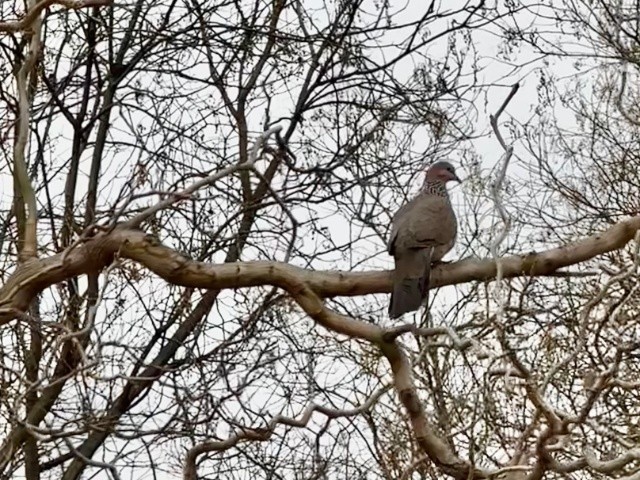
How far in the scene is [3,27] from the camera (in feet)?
18.1

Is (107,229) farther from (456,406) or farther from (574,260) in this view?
(456,406)

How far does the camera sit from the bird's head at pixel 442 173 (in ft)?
24.7

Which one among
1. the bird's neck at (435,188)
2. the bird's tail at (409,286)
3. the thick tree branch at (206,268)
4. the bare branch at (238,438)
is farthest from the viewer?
the bird's neck at (435,188)

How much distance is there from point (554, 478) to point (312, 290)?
224 centimetres

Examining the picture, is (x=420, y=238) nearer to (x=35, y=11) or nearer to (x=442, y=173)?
(x=442, y=173)

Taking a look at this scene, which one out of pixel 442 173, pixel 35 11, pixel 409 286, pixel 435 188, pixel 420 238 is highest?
pixel 442 173

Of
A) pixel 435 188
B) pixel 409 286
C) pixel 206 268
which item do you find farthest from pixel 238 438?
pixel 435 188

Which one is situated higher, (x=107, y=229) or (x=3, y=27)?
(x=3, y=27)

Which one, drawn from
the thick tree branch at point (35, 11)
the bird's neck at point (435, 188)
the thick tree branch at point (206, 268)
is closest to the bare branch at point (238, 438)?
the thick tree branch at point (206, 268)

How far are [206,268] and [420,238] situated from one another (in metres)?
1.39

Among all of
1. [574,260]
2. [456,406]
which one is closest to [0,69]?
[456,406]

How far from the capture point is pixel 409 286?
5902mm

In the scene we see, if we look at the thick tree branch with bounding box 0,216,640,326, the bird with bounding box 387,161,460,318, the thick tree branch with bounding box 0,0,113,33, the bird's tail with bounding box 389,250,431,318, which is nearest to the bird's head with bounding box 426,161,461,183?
the bird with bounding box 387,161,460,318

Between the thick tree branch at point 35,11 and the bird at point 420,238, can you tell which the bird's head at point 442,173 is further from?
the thick tree branch at point 35,11
